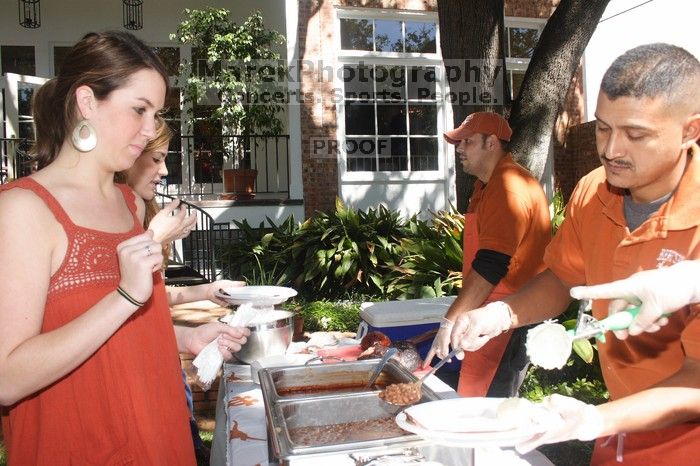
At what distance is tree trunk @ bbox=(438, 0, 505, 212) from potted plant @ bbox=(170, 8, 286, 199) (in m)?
5.17

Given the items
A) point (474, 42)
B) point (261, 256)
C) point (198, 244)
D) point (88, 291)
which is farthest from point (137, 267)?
point (198, 244)

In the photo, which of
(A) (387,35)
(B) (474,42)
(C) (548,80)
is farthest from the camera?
(A) (387,35)

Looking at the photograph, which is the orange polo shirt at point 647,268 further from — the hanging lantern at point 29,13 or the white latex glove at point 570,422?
the hanging lantern at point 29,13

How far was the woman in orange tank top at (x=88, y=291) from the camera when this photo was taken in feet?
4.70

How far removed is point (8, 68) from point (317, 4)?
5.67 meters

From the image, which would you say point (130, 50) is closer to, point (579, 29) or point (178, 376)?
point (178, 376)

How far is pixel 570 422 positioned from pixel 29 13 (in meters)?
11.9

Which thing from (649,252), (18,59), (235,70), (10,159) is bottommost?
(649,252)

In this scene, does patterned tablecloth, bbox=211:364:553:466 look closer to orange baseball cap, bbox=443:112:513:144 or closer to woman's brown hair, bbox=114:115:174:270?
woman's brown hair, bbox=114:115:174:270

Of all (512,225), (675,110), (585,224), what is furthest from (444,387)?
(675,110)

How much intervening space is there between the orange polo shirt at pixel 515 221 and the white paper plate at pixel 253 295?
1.16 meters

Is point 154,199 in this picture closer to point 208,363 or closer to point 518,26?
point 208,363

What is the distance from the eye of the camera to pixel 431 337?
292 cm

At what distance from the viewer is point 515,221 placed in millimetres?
3232
